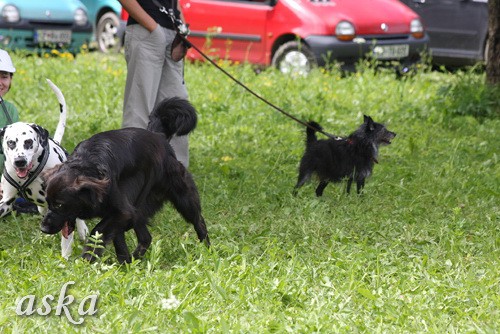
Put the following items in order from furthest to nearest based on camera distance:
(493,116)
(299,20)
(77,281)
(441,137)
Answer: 1. (299,20)
2. (493,116)
3. (441,137)
4. (77,281)

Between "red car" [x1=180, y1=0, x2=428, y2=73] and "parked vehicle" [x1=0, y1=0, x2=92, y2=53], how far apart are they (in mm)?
2249

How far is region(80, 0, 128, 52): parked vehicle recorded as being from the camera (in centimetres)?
1795

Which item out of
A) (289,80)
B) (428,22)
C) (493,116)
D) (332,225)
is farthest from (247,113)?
(428,22)

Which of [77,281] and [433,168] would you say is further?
[433,168]

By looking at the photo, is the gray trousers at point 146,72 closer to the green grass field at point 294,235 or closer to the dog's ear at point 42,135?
the green grass field at point 294,235

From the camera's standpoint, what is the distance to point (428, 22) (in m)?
15.9

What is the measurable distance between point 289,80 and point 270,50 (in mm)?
1639

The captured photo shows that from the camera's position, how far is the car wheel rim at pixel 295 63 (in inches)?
547

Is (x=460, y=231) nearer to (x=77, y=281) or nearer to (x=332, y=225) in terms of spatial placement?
(x=332, y=225)

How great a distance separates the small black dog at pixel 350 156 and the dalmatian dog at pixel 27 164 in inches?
101

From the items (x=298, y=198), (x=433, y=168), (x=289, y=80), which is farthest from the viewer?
(x=289, y=80)

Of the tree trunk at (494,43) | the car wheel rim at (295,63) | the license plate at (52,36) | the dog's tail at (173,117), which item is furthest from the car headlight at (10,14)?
the dog's tail at (173,117)

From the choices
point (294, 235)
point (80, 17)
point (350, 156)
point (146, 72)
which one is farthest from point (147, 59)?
point (80, 17)

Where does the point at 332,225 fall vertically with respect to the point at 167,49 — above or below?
below
